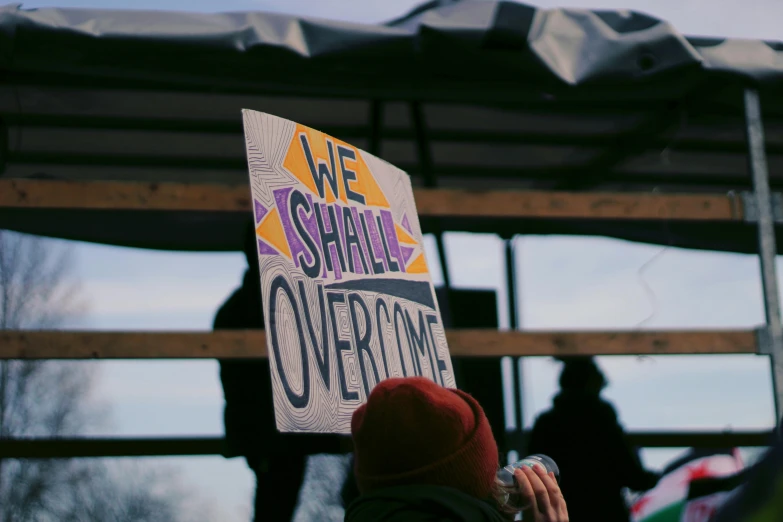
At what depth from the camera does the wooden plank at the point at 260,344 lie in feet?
8.35

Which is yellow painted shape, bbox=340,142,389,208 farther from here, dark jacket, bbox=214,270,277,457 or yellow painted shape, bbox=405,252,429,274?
dark jacket, bbox=214,270,277,457

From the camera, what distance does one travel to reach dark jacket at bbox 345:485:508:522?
1.12 metres

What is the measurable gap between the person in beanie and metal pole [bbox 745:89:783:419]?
6.25 feet

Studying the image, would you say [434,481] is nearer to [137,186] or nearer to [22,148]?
[137,186]

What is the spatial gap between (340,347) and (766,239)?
1776 mm

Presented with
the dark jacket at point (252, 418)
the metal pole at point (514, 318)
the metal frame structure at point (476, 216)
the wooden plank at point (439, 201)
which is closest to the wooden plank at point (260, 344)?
the metal frame structure at point (476, 216)

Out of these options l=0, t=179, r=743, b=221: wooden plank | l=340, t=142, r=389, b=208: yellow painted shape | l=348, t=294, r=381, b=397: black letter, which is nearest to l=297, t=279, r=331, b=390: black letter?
l=348, t=294, r=381, b=397: black letter

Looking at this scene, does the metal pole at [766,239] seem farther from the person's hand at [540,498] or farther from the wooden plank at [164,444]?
the person's hand at [540,498]

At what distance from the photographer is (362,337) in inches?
76.0

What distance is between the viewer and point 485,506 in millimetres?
1155

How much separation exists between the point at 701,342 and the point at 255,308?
1.62 meters

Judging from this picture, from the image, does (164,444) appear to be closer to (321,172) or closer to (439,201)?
(439,201)

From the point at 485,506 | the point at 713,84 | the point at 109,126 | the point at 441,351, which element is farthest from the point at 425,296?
the point at 109,126

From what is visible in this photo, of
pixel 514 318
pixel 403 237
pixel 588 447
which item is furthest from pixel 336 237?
pixel 514 318
